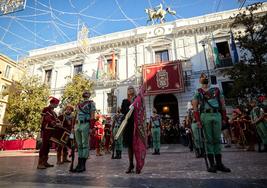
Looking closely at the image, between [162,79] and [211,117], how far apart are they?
1397cm

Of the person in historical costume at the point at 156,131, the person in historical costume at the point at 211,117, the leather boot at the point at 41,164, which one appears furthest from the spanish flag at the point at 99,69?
the person in historical costume at the point at 211,117

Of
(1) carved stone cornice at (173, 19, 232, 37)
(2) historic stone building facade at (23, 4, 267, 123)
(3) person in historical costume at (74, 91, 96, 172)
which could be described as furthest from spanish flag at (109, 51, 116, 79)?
(3) person in historical costume at (74, 91, 96, 172)

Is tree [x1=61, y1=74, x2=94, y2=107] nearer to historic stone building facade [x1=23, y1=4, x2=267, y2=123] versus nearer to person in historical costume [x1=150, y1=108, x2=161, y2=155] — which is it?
historic stone building facade [x1=23, y1=4, x2=267, y2=123]

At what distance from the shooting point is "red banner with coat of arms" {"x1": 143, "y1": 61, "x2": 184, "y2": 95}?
1673cm

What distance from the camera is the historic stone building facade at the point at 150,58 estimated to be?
17547mm

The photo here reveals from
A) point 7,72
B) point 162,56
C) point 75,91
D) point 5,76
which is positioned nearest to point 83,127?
point 75,91

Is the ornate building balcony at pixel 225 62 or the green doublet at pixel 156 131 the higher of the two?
the ornate building balcony at pixel 225 62

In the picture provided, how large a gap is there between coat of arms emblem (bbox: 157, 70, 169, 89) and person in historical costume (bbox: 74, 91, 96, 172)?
44.0ft

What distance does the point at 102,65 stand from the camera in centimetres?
2006

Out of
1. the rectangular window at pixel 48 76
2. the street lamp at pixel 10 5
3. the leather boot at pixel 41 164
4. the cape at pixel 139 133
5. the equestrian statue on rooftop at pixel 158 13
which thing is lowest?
the leather boot at pixel 41 164

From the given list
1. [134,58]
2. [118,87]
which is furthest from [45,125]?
[134,58]

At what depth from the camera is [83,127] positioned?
13.1 ft

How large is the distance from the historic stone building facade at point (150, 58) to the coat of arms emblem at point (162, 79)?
0.77m

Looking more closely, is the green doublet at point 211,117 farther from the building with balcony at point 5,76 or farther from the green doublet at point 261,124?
the building with balcony at point 5,76
